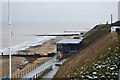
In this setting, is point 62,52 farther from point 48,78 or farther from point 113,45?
point 113,45

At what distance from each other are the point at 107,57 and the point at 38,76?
282 inches

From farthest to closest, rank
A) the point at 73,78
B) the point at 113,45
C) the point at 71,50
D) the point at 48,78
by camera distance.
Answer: the point at 71,50 → the point at 48,78 → the point at 113,45 → the point at 73,78

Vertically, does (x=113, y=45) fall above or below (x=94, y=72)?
above

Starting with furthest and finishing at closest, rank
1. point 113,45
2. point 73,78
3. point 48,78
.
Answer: point 48,78 → point 113,45 → point 73,78

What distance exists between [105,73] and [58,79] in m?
4.88

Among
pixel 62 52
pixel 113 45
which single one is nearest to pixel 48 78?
pixel 113 45

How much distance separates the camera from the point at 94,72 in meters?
13.8

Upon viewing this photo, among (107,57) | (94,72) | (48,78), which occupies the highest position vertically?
(107,57)

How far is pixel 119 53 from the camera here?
14766 millimetres

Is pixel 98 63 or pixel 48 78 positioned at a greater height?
pixel 98 63

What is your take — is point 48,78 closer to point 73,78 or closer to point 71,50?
point 73,78

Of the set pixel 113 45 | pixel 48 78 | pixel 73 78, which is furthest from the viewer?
pixel 48 78

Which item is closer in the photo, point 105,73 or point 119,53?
point 105,73

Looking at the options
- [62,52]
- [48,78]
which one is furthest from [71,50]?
[48,78]
